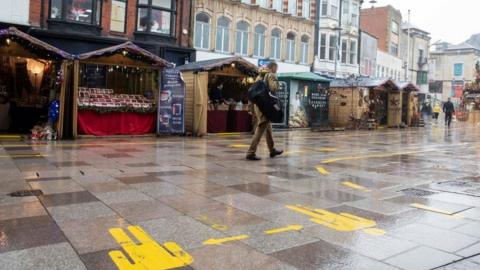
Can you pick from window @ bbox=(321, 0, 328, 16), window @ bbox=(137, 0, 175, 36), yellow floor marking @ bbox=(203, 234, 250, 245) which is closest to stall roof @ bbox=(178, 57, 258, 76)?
window @ bbox=(137, 0, 175, 36)

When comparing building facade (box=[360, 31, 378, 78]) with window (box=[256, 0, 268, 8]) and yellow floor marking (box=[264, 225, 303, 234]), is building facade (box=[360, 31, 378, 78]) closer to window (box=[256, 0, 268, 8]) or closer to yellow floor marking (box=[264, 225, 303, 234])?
window (box=[256, 0, 268, 8])

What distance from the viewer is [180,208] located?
541 centimetres

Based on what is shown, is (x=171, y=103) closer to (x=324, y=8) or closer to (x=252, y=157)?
(x=252, y=157)

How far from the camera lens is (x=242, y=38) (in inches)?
1049

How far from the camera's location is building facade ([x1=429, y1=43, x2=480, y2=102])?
67.2 meters

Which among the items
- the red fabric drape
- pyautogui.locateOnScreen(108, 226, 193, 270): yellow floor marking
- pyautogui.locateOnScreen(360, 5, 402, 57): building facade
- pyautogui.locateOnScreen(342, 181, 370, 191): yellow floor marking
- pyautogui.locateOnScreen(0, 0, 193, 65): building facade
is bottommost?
pyautogui.locateOnScreen(108, 226, 193, 270): yellow floor marking

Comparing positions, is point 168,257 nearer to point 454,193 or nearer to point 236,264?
point 236,264

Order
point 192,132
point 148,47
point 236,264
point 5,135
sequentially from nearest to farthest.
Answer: point 236,264, point 5,135, point 192,132, point 148,47

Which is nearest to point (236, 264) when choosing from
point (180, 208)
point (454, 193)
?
point (180, 208)

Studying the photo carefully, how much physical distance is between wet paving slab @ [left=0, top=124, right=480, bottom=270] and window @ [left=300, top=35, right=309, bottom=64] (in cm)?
2143

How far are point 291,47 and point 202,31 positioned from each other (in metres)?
7.30

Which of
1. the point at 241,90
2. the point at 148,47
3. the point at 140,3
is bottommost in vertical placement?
the point at 241,90

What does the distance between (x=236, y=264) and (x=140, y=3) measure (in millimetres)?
19538

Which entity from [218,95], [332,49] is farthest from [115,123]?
[332,49]
